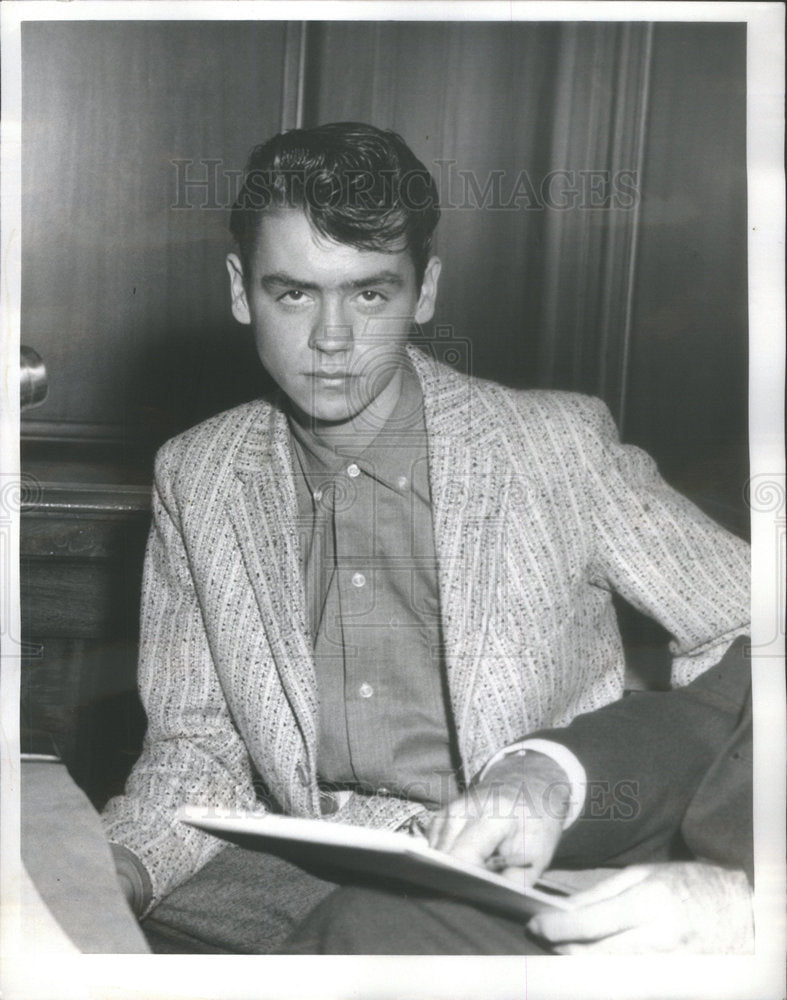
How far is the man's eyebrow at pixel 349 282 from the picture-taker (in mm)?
1010

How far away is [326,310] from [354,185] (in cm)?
13

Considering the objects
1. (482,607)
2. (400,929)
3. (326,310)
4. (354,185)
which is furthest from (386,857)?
(354,185)

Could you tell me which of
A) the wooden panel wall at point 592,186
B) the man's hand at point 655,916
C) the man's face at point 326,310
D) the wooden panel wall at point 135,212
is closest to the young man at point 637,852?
the man's hand at point 655,916

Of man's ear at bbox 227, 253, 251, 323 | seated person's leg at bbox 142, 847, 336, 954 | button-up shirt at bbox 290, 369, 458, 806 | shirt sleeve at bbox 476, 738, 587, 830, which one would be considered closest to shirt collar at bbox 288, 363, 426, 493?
button-up shirt at bbox 290, 369, 458, 806

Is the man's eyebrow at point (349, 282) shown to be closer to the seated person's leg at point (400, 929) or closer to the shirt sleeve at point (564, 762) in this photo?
the shirt sleeve at point (564, 762)

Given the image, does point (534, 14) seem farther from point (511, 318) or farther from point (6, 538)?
point (6, 538)

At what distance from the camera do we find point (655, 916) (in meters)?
0.98

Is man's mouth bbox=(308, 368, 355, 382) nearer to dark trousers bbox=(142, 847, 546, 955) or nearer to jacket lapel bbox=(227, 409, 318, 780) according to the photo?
jacket lapel bbox=(227, 409, 318, 780)

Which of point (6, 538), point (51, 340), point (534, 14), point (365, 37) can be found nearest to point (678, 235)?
point (534, 14)

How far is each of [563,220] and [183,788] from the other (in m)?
0.71

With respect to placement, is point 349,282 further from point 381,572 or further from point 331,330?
point 381,572

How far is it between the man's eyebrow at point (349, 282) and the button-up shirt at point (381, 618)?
10 cm

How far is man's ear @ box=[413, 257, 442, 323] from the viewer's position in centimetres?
102

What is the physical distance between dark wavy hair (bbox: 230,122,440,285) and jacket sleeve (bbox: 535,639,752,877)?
0.50 metres
